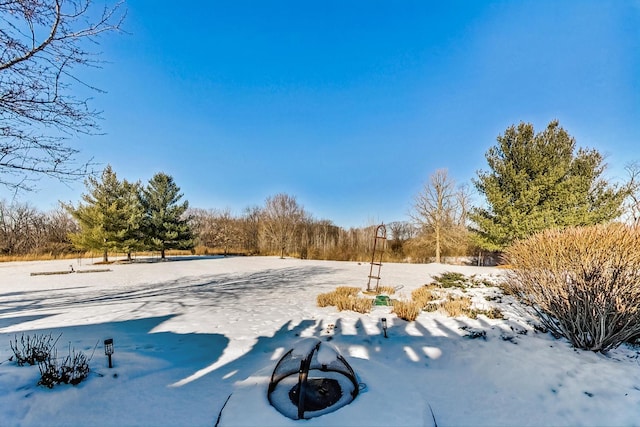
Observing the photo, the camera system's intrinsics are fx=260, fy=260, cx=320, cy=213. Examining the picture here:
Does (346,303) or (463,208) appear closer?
(346,303)

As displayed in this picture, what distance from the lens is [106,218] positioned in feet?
51.6

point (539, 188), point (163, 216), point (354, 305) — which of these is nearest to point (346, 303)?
point (354, 305)

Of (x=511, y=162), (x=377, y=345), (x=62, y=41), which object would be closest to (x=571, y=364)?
(x=377, y=345)

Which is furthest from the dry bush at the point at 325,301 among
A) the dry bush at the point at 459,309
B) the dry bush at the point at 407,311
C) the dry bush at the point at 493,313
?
the dry bush at the point at 493,313

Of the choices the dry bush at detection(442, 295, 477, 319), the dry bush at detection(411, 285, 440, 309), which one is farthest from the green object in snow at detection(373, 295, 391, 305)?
the dry bush at detection(442, 295, 477, 319)

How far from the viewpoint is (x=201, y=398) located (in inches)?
111

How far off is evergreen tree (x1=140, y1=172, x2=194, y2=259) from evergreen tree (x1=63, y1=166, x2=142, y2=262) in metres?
2.00

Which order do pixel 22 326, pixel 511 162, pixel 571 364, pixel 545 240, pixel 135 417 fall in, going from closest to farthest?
1. pixel 135 417
2. pixel 571 364
3. pixel 545 240
4. pixel 22 326
5. pixel 511 162

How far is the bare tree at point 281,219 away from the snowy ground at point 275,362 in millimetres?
19969

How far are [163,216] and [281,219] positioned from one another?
10861 mm

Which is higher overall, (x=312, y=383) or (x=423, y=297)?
(x=312, y=383)

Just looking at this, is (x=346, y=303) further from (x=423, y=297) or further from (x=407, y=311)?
(x=423, y=297)

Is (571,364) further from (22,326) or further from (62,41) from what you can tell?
(22,326)

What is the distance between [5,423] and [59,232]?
36.3 meters
